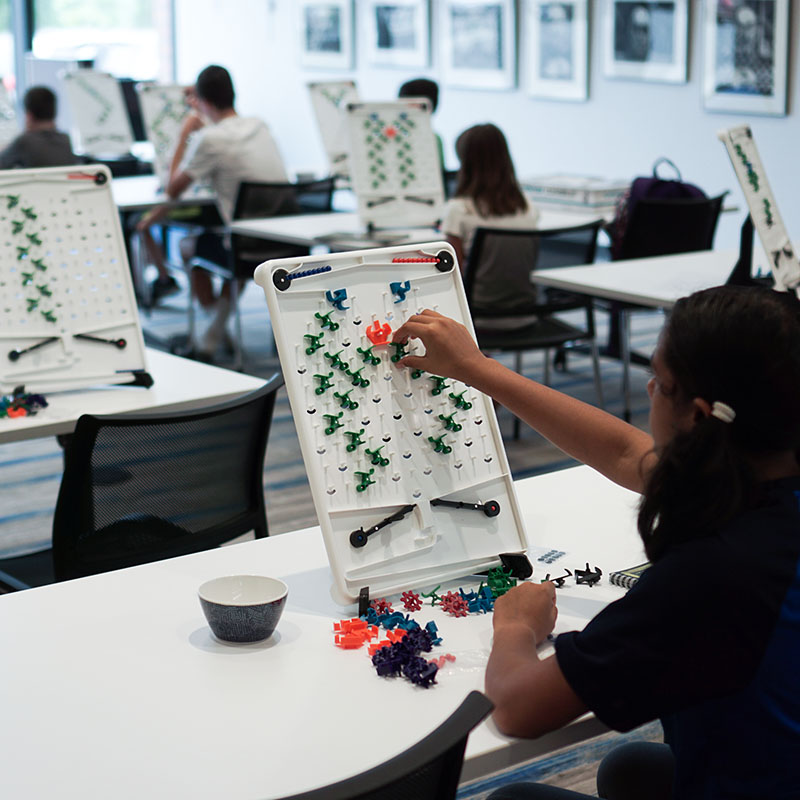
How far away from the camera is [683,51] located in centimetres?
655

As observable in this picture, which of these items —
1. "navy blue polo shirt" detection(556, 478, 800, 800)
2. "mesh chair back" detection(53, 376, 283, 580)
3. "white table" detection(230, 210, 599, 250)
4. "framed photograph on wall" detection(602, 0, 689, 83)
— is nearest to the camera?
"navy blue polo shirt" detection(556, 478, 800, 800)

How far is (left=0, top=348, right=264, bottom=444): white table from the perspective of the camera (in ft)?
7.56

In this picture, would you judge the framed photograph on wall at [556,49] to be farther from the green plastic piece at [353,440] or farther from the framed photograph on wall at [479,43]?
the green plastic piece at [353,440]

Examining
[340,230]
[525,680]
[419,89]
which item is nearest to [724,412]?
[525,680]

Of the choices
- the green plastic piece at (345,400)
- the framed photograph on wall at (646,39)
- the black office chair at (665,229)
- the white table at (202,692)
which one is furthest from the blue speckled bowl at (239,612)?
the framed photograph on wall at (646,39)

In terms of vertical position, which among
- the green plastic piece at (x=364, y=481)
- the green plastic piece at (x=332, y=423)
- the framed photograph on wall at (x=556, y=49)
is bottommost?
the green plastic piece at (x=364, y=481)

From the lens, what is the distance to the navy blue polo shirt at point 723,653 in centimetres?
106

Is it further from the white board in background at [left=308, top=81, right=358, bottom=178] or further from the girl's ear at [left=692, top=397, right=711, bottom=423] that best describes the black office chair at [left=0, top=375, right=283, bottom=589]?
the white board in background at [left=308, top=81, right=358, bottom=178]

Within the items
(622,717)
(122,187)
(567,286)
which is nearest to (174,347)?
(122,187)

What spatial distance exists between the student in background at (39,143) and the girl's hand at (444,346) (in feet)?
15.3

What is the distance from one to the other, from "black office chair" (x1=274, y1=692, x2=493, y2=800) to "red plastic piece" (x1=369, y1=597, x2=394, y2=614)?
48cm

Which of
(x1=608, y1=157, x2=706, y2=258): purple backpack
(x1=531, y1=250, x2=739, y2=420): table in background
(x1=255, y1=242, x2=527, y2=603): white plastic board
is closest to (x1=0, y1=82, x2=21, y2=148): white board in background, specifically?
(x1=608, y1=157, x2=706, y2=258): purple backpack

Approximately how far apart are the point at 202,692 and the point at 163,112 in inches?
220

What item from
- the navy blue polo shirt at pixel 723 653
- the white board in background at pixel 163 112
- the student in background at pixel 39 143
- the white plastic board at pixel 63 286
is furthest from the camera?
the white board in background at pixel 163 112
